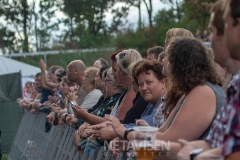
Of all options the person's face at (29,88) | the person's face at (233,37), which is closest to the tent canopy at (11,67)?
the person's face at (29,88)

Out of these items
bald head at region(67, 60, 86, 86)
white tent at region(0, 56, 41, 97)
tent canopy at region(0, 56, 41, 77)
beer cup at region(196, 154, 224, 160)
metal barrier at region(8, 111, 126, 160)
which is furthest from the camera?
tent canopy at region(0, 56, 41, 77)

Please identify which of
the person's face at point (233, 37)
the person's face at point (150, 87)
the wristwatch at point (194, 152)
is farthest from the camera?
the person's face at point (150, 87)

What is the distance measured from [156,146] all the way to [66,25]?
54.1 meters

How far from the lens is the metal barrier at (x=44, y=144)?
8.19 metres

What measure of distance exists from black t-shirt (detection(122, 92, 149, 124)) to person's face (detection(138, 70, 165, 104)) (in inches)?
13.6

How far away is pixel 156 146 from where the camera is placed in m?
3.62

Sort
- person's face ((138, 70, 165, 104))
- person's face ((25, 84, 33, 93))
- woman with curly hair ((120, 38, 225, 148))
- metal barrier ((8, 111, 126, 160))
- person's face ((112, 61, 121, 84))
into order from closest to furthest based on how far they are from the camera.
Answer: woman with curly hair ((120, 38, 225, 148)), person's face ((138, 70, 165, 104)), person's face ((112, 61, 121, 84)), metal barrier ((8, 111, 126, 160)), person's face ((25, 84, 33, 93))

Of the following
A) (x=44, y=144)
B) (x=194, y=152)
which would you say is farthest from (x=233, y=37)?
(x=44, y=144)

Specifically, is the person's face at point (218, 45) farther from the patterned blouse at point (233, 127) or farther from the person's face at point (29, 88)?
the person's face at point (29, 88)

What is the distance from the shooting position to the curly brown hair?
4.12 m

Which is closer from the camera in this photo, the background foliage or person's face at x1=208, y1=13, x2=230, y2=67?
person's face at x1=208, y1=13, x2=230, y2=67

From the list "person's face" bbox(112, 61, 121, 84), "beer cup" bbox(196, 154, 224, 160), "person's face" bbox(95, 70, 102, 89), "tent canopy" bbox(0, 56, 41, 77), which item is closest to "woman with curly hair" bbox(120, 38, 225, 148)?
"beer cup" bbox(196, 154, 224, 160)

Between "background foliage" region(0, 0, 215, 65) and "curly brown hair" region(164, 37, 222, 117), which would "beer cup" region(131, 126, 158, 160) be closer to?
"curly brown hair" region(164, 37, 222, 117)

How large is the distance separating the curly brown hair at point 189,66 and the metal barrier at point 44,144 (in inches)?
53.3
